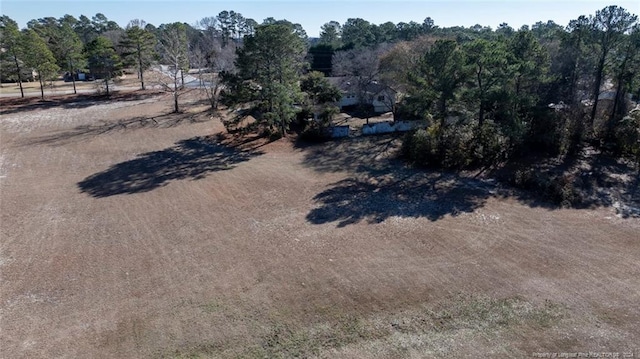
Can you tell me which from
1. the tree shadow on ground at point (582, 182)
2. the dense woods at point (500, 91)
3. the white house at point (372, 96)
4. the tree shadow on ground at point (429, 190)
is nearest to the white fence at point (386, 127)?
the dense woods at point (500, 91)

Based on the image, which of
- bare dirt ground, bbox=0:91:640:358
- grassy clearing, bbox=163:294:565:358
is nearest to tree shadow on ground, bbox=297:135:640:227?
bare dirt ground, bbox=0:91:640:358

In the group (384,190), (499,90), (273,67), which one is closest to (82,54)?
(273,67)

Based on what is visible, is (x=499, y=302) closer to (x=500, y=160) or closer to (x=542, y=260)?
(x=542, y=260)

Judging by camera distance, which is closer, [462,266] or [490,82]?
[462,266]

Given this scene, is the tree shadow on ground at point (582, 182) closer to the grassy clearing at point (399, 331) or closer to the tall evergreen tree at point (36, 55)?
the grassy clearing at point (399, 331)

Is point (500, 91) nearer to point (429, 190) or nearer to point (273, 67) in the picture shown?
point (429, 190)

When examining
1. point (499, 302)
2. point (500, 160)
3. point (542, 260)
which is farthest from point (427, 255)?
point (500, 160)

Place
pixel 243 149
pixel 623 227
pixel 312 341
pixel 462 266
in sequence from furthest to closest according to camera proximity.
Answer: pixel 243 149 → pixel 623 227 → pixel 462 266 → pixel 312 341

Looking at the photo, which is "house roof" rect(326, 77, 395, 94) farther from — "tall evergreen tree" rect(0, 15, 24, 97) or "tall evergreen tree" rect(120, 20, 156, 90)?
"tall evergreen tree" rect(0, 15, 24, 97)
